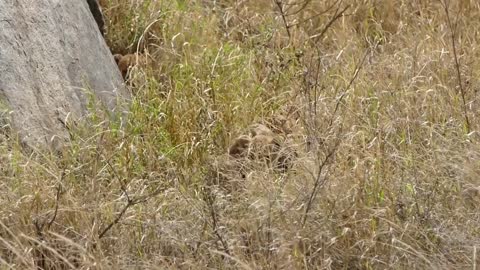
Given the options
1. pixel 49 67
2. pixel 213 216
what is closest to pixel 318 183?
pixel 213 216

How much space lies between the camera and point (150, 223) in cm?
349

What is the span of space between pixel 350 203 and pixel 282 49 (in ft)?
5.57

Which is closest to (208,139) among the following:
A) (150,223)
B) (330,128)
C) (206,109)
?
(206,109)

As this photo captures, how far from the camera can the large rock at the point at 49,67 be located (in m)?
3.97

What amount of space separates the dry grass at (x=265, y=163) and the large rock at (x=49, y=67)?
0.39 ft

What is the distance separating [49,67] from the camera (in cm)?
420

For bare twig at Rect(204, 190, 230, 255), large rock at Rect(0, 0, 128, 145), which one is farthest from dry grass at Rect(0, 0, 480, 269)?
large rock at Rect(0, 0, 128, 145)

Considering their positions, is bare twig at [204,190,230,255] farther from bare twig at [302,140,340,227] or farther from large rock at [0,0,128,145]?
large rock at [0,0,128,145]

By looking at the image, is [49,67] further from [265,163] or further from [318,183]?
[318,183]

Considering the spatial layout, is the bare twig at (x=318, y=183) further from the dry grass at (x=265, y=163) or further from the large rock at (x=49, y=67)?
the large rock at (x=49, y=67)

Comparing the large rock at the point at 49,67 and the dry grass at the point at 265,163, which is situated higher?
the large rock at the point at 49,67

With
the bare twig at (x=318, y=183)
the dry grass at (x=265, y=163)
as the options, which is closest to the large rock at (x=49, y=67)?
the dry grass at (x=265, y=163)

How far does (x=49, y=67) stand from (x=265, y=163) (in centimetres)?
95

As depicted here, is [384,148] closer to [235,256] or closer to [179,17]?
[235,256]
